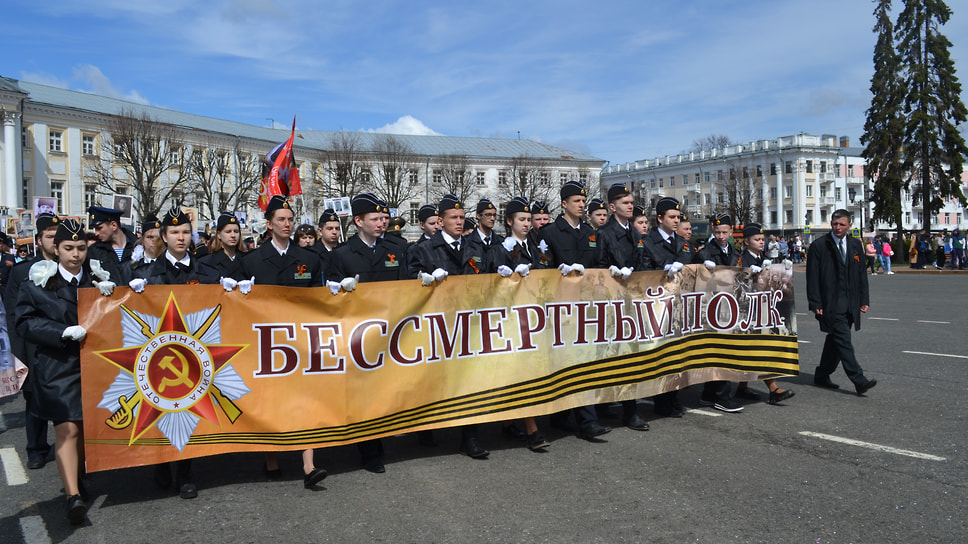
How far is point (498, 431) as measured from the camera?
7.17 m

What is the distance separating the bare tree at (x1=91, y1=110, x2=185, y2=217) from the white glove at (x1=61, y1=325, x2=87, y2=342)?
4891 centimetres

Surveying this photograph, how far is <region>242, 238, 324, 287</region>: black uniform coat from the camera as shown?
5961 millimetres

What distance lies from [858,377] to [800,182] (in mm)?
89122

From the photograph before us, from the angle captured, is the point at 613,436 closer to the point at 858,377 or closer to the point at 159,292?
the point at 858,377

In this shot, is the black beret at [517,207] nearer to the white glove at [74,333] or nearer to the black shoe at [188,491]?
the black shoe at [188,491]

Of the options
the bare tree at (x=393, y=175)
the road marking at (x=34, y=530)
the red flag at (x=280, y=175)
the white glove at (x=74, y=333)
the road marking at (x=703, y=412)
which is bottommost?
the road marking at (x=34, y=530)

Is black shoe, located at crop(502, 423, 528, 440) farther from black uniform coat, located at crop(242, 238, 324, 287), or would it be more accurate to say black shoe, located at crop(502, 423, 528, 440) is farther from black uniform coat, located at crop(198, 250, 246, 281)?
black uniform coat, located at crop(198, 250, 246, 281)

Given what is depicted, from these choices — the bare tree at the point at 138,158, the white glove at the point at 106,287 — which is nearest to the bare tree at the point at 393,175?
the bare tree at the point at 138,158

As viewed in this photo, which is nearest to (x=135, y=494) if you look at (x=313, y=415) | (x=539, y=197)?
(x=313, y=415)

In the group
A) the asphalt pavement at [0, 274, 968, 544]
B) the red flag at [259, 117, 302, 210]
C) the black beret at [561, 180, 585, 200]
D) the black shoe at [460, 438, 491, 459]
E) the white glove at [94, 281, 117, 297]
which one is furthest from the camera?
the red flag at [259, 117, 302, 210]

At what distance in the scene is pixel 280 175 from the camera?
12.7m

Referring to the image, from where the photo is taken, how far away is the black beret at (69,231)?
521 centimetres

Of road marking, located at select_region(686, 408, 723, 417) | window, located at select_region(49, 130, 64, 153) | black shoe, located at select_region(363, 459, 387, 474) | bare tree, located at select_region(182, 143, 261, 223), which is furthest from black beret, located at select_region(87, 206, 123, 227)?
window, located at select_region(49, 130, 64, 153)

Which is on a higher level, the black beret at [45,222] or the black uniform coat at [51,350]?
the black beret at [45,222]
